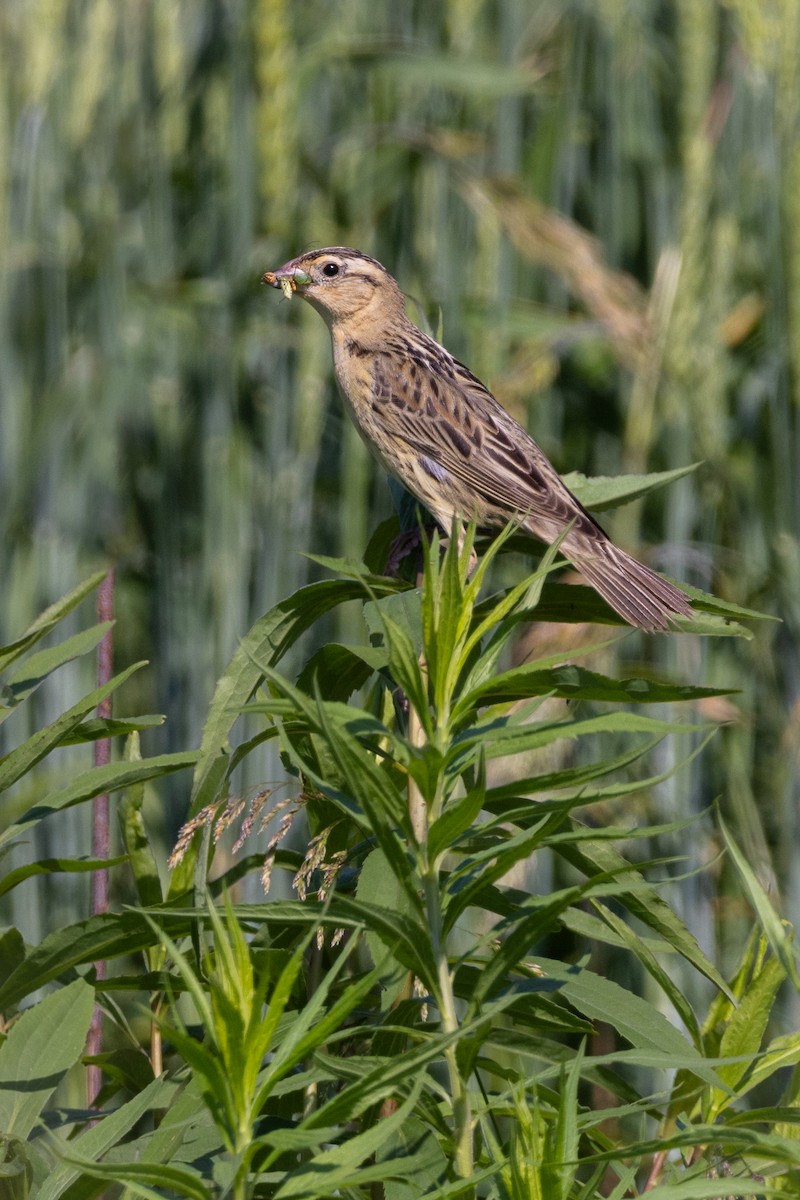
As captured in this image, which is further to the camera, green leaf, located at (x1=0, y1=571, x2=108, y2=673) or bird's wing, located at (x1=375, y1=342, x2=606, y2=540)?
bird's wing, located at (x1=375, y1=342, x2=606, y2=540)

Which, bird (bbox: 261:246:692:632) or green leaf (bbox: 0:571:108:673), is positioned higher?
bird (bbox: 261:246:692:632)

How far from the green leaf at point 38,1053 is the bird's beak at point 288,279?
1.86 meters

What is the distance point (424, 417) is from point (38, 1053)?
1.94m

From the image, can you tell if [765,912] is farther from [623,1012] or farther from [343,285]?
[343,285]

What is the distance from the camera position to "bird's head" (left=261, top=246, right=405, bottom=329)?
2.86 metres

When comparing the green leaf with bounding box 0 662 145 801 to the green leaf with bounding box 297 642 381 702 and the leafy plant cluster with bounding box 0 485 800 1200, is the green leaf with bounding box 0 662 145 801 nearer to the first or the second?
the leafy plant cluster with bounding box 0 485 800 1200

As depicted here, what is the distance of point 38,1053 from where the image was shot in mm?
1001

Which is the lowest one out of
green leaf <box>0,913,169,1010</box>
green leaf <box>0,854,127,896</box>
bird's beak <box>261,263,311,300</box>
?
green leaf <box>0,913,169,1010</box>

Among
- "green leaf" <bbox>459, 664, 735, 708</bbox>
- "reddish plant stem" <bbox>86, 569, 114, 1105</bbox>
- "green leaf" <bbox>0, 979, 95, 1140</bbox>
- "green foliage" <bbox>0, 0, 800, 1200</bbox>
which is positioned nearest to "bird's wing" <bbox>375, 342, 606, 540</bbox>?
"green foliage" <bbox>0, 0, 800, 1200</bbox>

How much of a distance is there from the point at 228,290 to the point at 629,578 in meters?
1.72

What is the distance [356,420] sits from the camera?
2900 millimetres

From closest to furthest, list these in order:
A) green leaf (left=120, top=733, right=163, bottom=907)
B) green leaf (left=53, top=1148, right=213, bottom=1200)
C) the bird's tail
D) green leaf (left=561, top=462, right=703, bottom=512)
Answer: green leaf (left=53, top=1148, right=213, bottom=1200) < green leaf (left=120, top=733, right=163, bottom=907) < green leaf (left=561, top=462, right=703, bottom=512) < the bird's tail

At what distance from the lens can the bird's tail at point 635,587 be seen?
5.51ft

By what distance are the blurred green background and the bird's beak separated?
0.33 m
